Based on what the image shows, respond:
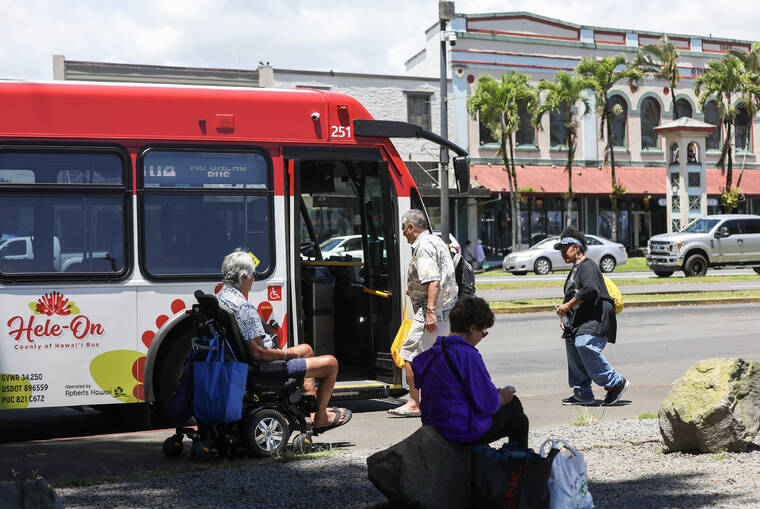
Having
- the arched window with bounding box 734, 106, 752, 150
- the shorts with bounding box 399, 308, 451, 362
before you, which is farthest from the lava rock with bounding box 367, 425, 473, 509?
the arched window with bounding box 734, 106, 752, 150

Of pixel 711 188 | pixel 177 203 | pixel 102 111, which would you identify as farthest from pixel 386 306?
pixel 711 188

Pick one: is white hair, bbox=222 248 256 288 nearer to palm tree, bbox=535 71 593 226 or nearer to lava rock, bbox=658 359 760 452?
lava rock, bbox=658 359 760 452

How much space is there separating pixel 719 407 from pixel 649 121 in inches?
1687

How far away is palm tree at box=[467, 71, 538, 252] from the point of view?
125 ft

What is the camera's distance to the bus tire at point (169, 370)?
7750 mm

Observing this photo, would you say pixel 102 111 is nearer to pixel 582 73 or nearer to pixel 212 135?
pixel 212 135

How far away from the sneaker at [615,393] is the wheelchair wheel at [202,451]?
4.09 m

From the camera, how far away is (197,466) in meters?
6.15

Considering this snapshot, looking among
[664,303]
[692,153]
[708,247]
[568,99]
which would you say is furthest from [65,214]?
[568,99]

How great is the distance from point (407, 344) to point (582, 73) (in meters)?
35.1

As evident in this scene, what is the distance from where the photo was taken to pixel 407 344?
8.05 m

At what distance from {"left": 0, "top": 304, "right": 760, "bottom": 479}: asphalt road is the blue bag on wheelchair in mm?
542

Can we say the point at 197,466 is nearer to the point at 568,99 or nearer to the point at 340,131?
the point at 340,131

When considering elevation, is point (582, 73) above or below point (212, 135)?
above
